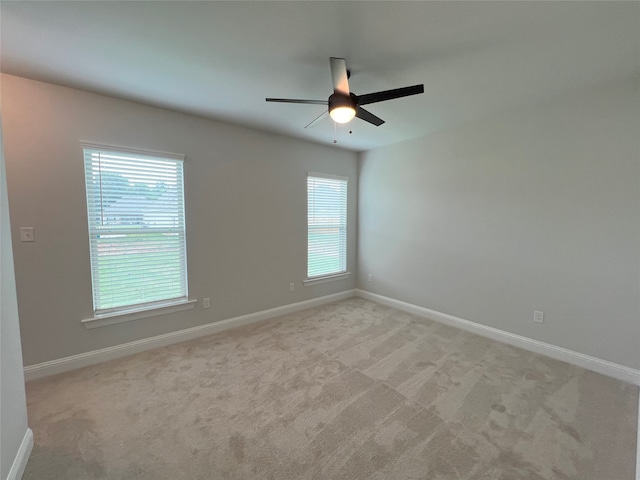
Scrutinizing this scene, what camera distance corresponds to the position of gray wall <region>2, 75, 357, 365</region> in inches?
89.5

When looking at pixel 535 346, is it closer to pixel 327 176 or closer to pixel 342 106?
pixel 342 106

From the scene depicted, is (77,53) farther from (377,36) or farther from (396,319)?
(396,319)

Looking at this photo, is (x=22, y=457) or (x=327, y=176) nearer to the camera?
(x=22, y=457)

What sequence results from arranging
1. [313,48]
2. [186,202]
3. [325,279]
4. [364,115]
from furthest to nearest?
[325,279] → [186,202] → [364,115] → [313,48]

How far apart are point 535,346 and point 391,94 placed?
2979 millimetres

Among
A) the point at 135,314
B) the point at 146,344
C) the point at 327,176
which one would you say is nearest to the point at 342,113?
the point at 327,176

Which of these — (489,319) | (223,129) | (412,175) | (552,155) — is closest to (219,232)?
(223,129)

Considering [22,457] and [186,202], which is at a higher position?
[186,202]

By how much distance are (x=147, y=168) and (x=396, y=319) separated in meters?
3.55

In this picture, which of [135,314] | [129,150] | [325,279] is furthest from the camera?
[325,279]

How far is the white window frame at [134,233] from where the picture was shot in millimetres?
2514

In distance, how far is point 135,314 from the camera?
9.02 feet

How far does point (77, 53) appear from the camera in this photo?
1.87m

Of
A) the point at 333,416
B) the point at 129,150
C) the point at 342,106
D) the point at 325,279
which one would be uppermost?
the point at 342,106
